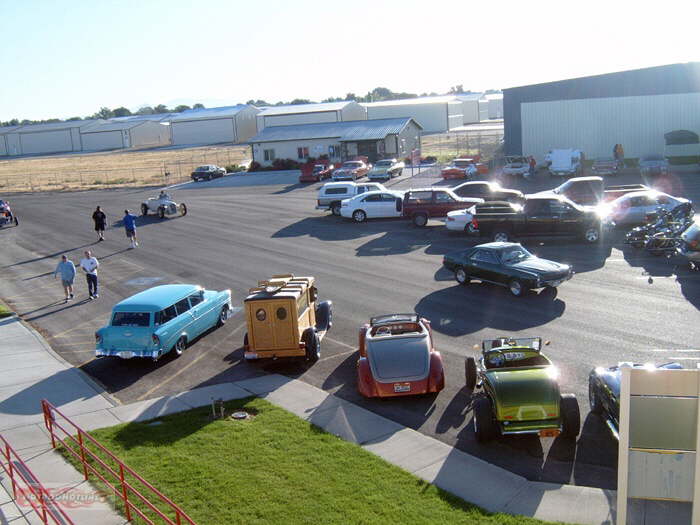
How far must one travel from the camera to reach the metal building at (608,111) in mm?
49000

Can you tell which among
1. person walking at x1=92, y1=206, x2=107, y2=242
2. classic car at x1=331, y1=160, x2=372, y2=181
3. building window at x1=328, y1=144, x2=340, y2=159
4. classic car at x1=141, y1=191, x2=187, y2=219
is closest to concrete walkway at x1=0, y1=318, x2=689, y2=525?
person walking at x1=92, y1=206, x2=107, y2=242

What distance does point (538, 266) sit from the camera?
2050 centimetres

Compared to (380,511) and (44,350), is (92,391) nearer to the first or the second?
(44,350)

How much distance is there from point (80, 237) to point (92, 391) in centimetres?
2309

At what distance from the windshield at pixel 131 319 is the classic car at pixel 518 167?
36.3 metres

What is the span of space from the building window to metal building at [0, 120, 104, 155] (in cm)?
6976

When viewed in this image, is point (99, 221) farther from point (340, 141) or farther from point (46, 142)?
point (46, 142)

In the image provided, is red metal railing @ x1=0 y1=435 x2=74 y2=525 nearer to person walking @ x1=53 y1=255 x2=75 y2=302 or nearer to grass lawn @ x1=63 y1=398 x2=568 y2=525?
grass lawn @ x1=63 y1=398 x2=568 y2=525

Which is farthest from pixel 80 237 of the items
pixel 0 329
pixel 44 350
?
pixel 44 350

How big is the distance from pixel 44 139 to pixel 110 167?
42580 millimetres

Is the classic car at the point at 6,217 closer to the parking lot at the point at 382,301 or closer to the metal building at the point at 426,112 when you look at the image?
the parking lot at the point at 382,301

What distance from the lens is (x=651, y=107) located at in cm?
4988

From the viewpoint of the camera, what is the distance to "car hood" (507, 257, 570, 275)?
20234 mm

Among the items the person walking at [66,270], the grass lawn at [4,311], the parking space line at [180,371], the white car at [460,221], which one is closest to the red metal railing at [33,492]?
the parking space line at [180,371]
